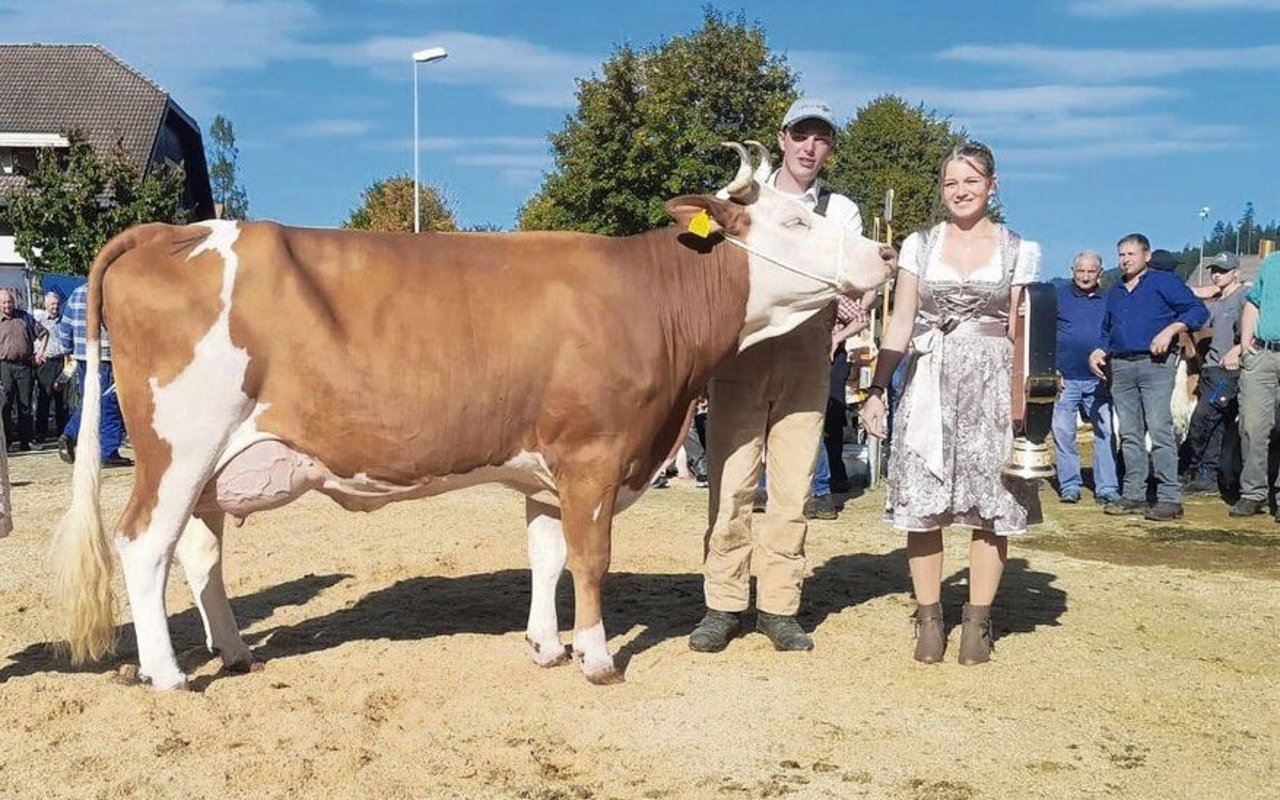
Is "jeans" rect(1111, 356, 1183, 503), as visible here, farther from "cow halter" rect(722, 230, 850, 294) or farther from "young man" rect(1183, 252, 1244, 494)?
"cow halter" rect(722, 230, 850, 294)

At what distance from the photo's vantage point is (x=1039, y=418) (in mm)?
5098

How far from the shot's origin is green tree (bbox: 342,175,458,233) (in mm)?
50216

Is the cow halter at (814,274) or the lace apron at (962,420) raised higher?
the cow halter at (814,274)

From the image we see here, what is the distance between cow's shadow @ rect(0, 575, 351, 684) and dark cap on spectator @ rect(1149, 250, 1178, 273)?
26.0 ft

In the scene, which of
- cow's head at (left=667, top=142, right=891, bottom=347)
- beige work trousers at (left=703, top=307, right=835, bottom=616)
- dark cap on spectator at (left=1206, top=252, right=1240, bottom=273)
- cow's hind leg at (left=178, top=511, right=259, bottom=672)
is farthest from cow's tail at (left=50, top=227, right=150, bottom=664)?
dark cap on spectator at (left=1206, top=252, right=1240, bottom=273)

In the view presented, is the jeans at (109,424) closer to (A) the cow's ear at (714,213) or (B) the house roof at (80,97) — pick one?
(A) the cow's ear at (714,213)

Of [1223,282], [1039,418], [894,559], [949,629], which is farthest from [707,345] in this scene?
[1223,282]

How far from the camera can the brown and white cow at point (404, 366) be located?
14.9ft

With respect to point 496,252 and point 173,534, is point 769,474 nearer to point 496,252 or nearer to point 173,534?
point 496,252

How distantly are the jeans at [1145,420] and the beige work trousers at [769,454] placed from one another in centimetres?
539

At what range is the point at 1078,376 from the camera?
10.9m

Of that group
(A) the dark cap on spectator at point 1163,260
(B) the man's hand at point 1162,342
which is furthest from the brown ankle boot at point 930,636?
(A) the dark cap on spectator at point 1163,260

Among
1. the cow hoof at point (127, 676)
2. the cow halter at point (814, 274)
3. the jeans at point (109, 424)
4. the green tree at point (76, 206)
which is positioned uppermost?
the green tree at point (76, 206)

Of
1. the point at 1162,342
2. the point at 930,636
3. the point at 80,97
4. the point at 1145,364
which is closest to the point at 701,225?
the point at 930,636
